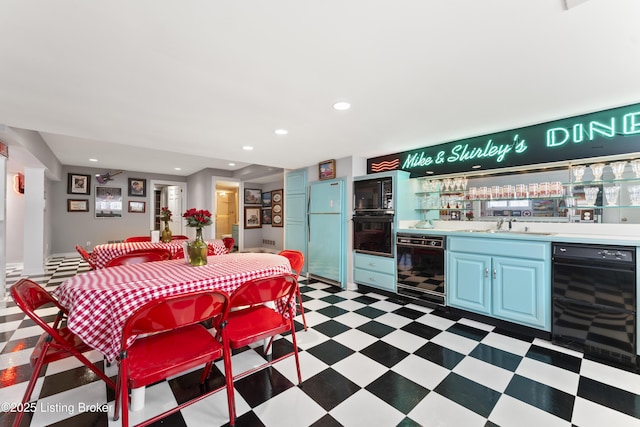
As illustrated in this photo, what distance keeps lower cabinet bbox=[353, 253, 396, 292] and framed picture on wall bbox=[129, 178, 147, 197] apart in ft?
22.4

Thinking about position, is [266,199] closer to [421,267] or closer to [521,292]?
[421,267]

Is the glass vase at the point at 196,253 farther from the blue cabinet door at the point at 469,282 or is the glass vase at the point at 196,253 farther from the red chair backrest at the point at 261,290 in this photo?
the blue cabinet door at the point at 469,282

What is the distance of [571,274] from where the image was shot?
2365 millimetres

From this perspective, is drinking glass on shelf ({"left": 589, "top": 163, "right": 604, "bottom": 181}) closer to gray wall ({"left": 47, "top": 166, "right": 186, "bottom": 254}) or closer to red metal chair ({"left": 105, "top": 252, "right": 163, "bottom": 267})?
red metal chair ({"left": 105, "top": 252, "right": 163, "bottom": 267})

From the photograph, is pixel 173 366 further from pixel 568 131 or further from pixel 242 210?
pixel 242 210

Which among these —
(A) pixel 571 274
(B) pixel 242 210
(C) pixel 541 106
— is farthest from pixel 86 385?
(B) pixel 242 210

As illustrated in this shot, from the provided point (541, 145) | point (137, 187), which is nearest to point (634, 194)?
point (541, 145)

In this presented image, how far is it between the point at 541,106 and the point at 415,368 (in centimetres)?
252

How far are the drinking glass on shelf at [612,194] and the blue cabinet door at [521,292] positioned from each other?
2.88 feet

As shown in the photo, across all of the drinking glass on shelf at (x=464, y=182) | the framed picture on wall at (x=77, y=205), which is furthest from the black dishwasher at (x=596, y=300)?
the framed picture on wall at (x=77, y=205)

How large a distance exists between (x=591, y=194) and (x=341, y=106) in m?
2.64

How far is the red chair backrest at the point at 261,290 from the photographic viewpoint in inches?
63.7

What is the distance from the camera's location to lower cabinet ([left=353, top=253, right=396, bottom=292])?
3.71m

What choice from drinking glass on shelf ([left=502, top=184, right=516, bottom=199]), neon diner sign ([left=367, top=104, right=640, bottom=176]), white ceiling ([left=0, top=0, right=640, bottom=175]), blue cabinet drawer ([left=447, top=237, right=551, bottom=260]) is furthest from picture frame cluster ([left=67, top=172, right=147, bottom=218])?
drinking glass on shelf ([left=502, top=184, right=516, bottom=199])
